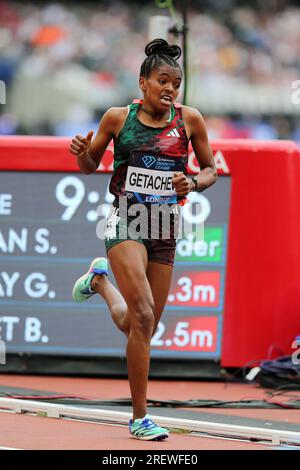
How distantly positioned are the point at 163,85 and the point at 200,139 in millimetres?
452

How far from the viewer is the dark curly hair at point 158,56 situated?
622 cm

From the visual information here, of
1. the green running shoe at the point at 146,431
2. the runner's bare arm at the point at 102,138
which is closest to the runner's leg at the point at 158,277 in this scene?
the green running shoe at the point at 146,431

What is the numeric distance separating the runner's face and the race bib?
0.30 metres

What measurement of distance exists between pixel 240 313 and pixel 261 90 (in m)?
17.1

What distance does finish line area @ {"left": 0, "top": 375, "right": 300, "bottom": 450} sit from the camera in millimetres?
6012

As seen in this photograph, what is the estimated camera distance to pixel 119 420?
6.82 metres

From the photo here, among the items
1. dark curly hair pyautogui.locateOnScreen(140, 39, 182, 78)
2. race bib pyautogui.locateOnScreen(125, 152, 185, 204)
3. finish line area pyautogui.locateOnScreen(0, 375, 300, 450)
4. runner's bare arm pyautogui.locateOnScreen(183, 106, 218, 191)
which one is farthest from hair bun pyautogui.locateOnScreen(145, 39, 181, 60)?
finish line area pyautogui.locateOnScreen(0, 375, 300, 450)

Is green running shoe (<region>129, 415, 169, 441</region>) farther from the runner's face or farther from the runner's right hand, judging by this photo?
the runner's face

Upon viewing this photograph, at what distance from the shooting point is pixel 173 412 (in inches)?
295

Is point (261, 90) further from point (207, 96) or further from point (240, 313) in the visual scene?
point (240, 313)

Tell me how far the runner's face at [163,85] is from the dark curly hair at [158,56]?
0.03 metres

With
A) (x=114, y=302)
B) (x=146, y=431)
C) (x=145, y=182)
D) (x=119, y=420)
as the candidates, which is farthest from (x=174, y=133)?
(x=119, y=420)

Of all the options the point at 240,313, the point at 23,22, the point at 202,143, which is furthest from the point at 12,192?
the point at 23,22

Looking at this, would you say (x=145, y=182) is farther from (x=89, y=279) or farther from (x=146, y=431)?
(x=146, y=431)
